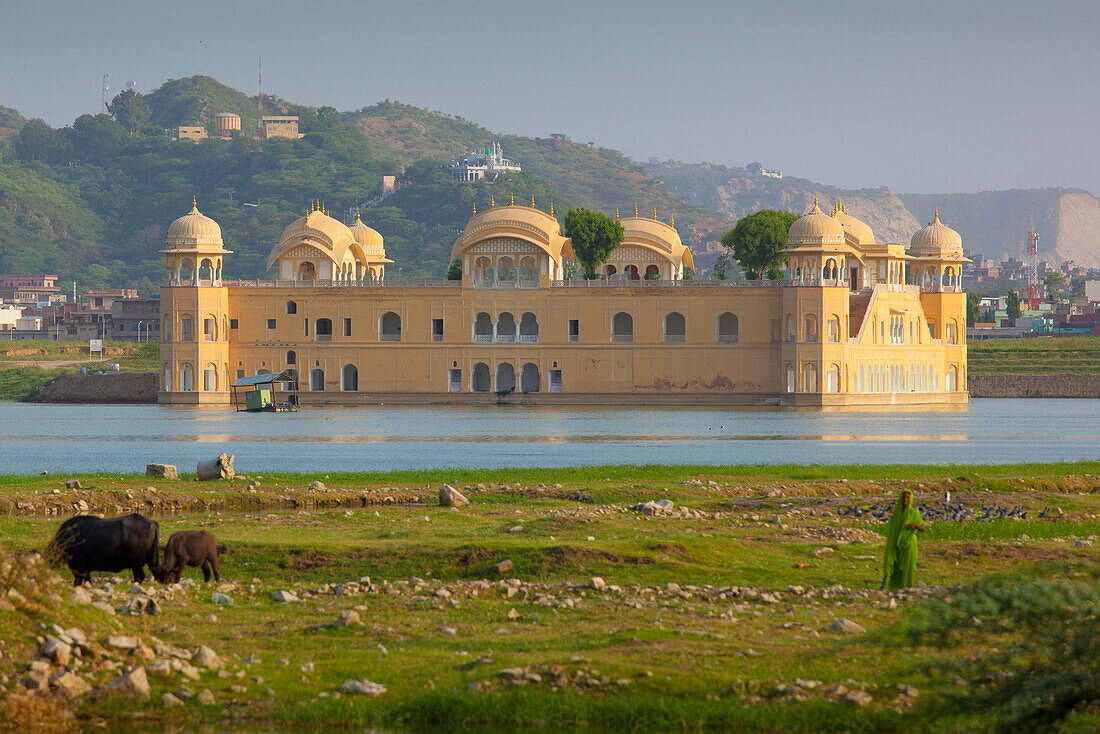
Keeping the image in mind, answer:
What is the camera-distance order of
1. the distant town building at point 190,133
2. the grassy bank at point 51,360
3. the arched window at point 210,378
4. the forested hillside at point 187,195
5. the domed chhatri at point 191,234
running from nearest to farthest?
the arched window at point 210,378 < the domed chhatri at point 191,234 < the grassy bank at point 51,360 < the forested hillside at point 187,195 < the distant town building at point 190,133

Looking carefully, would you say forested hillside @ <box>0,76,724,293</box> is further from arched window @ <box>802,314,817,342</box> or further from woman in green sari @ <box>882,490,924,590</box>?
woman in green sari @ <box>882,490,924,590</box>

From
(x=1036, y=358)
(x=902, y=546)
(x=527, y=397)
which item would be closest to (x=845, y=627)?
(x=902, y=546)

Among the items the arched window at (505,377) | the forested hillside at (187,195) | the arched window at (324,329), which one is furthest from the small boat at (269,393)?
the forested hillside at (187,195)

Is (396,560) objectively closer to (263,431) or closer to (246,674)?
(246,674)

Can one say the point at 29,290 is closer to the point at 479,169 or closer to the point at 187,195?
the point at 187,195

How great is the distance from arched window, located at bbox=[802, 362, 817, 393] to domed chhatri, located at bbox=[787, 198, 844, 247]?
463 centimetres

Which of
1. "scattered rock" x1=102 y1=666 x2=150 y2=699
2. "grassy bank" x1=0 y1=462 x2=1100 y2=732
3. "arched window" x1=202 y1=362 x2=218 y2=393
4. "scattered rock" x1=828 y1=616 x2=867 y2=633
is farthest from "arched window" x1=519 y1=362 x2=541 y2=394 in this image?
"scattered rock" x1=102 y1=666 x2=150 y2=699

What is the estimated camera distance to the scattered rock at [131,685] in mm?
9414

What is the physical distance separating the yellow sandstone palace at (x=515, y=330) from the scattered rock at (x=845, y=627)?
4452cm

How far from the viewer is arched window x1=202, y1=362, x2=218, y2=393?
189ft

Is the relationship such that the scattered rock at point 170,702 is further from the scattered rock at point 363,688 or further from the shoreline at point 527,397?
the shoreline at point 527,397

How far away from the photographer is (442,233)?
129875 mm

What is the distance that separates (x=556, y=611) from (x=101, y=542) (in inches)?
150

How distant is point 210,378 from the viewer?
5788cm
